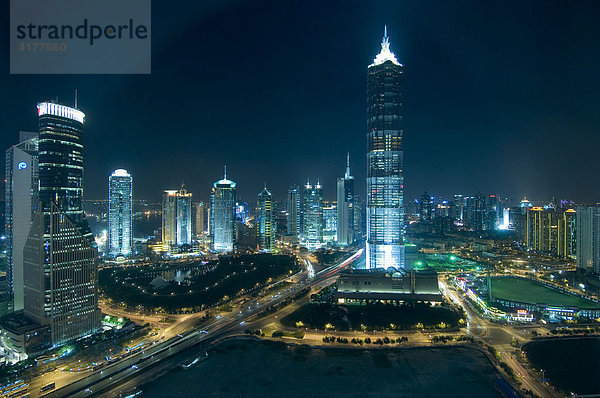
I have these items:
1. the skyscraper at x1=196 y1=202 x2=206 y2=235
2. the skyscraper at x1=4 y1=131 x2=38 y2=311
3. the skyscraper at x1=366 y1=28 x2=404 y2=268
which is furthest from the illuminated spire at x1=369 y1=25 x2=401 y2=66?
the skyscraper at x1=196 y1=202 x2=206 y2=235

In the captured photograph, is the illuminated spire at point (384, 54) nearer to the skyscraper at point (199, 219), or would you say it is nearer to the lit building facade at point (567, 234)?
the lit building facade at point (567, 234)

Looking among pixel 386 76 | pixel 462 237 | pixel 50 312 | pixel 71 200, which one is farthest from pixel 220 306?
pixel 462 237

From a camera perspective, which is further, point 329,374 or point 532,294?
point 532,294

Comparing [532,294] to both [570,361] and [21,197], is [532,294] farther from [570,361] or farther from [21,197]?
[21,197]

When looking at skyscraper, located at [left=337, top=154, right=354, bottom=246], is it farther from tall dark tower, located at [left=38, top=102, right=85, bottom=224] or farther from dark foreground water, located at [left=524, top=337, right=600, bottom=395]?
tall dark tower, located at [left=38, top=102, right=85, bottom=224]

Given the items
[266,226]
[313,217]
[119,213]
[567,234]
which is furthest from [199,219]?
[567,234]

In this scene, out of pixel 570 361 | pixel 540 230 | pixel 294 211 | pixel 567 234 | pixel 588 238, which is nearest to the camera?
pixel 570 361

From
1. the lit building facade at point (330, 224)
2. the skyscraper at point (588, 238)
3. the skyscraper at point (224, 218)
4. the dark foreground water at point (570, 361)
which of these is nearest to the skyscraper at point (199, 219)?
the skyscraper at point (224, 218)
